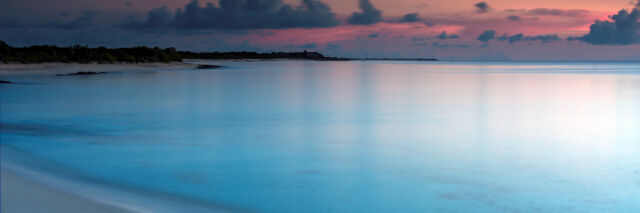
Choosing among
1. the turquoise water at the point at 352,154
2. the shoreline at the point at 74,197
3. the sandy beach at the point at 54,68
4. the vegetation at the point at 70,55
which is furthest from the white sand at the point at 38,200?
the vegetation at the point at 70,55

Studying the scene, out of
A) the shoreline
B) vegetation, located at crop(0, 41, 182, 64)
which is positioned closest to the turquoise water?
the shoreline

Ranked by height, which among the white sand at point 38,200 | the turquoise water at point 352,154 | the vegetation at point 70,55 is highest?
the vegetation at point 70,55

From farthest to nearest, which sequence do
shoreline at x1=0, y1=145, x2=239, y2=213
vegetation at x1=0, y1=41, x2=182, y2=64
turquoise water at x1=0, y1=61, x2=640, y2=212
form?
vegetation at x1=0, y1=41, x2=182, y2=64 < turquoise water at x1=0, y1=61, x2=640, y2=212 < shoreline at x1=0, y1=145, x2=239, y2=213

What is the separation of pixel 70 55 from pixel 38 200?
160ft

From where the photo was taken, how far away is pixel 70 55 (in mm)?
48656

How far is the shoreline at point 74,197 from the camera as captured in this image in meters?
4.68

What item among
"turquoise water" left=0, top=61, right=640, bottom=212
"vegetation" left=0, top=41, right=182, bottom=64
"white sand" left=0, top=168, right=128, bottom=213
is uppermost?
"vegetation" left=0, top=41, right=182, bottom=64

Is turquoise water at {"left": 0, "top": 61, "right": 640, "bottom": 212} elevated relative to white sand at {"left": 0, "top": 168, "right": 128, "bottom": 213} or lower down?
lower down

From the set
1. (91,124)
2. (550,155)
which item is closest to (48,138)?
(91,124)

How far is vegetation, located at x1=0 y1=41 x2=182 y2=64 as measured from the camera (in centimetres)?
4066

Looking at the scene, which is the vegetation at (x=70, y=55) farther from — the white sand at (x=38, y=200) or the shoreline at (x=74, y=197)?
the white sand at (x=38, y=200)

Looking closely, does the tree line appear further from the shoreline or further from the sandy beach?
the shoreline

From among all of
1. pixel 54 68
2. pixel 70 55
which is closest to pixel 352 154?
pixel 54 68

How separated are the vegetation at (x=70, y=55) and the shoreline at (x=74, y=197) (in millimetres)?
36630
